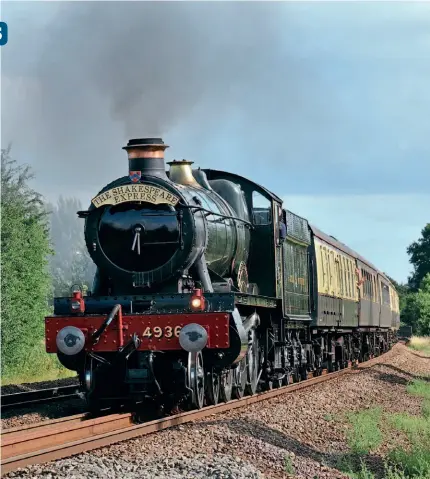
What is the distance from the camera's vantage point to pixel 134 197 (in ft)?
39.9

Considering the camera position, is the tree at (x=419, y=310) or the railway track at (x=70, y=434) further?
the tree at (x=419, y=310)

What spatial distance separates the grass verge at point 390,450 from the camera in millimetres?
8844

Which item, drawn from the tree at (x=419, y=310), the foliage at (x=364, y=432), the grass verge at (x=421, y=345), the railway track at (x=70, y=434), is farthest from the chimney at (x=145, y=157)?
the tree at (x=419, y=310)

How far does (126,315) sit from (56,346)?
3.31 ft

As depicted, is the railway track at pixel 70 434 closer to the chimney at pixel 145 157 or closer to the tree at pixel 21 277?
the chimney at pixel 145 157

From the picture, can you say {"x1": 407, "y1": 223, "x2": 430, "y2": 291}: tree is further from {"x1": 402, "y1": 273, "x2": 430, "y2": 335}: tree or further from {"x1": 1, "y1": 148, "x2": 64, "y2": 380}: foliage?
{"x1": 1, "y1": 148, "x2": 64, "y2": 380}: foliage

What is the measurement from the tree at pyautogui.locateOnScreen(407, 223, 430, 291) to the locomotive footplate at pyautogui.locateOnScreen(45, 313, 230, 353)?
3575 inches

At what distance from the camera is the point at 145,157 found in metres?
12.6

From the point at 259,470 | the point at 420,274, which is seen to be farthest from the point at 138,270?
the point at 420,274

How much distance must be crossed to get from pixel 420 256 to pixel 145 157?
9215 cm

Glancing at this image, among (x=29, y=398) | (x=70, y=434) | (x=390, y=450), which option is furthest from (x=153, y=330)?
(x=29, y=398)

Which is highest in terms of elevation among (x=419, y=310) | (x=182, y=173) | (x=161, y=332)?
(x=182, y=173)

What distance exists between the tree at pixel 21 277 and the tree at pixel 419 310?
126 feet

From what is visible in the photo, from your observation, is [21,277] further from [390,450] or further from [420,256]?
[420,256]
